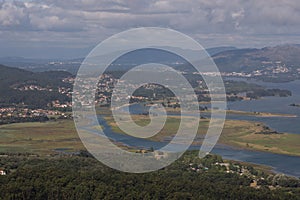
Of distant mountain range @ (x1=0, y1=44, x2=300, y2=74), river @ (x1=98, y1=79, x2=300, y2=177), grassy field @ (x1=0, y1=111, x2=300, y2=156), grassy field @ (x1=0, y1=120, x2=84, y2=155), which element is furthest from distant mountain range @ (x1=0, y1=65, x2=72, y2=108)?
distant mountain range @ (x1=0, y1=44, x2=300, y2=74)

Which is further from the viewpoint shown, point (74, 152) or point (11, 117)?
point (11, 117)

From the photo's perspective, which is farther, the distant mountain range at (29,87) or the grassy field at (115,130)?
the distant mountain range at (29,87)

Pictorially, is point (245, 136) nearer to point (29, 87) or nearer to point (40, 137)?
point (40, 137)

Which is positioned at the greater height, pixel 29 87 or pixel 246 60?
pixel 246 60

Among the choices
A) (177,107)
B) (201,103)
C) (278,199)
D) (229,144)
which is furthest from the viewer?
(201,103)

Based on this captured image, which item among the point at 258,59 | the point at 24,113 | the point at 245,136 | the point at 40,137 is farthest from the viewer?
the point at 258,59

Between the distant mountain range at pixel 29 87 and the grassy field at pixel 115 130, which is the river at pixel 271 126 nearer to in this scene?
the grassy field at pixel 115 130

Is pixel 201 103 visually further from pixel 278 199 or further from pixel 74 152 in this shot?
pixel 278 199

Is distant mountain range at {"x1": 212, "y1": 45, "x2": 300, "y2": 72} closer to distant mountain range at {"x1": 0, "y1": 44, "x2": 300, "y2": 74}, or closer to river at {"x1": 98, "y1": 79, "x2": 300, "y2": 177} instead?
distant mountain range at {"x1": 0, "y1": 44, "x2": 300, "y2": 74}

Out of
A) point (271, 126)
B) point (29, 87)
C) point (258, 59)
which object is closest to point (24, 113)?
point (29, 87)

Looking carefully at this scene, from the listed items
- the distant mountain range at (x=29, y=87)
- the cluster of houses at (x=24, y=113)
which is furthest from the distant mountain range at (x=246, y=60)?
the cluster of houses at (x=24, y=113)

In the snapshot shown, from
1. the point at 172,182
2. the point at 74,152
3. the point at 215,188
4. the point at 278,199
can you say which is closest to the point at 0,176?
the point at 172,182
